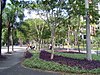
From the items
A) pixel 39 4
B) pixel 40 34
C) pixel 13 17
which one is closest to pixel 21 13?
pixel 13 17

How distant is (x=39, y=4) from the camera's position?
22.1m

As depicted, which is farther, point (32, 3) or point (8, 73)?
point (32, 3)

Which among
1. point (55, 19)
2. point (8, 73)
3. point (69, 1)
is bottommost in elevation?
point (8, 73)

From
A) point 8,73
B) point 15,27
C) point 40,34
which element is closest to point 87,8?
point 8,73

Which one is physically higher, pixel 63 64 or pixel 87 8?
pixel 87 8

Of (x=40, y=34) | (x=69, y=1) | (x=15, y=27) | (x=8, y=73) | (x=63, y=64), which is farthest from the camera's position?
(x=40, y=34)

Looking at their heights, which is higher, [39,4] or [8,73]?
[39,4]

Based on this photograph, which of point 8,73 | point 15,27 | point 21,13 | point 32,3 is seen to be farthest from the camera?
point 15,27

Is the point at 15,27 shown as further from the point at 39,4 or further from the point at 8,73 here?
the point at 8,73

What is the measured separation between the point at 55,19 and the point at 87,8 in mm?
3032

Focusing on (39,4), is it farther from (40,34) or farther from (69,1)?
(40,34)

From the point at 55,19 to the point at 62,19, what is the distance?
0.56 metres

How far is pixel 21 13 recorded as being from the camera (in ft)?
122

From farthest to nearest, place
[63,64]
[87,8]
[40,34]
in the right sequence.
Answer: [40,34] → [87,8] → [63,64]
